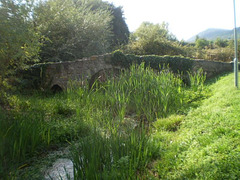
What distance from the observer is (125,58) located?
8.69m

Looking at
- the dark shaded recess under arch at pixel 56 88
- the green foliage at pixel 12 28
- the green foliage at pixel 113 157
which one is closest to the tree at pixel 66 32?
the dark shaded recess under arch at pixel 56 88

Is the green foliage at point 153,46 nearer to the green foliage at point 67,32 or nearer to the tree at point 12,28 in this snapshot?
the green foliage at point 67,32

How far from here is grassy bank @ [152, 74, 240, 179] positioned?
2326mm

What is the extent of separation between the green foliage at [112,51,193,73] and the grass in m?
2.72

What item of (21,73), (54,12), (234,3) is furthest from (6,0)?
(54,12)

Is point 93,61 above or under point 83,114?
above

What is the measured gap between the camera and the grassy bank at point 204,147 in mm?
2326

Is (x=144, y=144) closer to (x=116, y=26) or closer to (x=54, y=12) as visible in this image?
(x=54, y=12)

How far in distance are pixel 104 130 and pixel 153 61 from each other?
20.6 feet

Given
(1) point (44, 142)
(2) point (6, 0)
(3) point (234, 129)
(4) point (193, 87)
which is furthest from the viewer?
(4) point (193, 87)

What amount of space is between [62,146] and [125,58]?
223 inches

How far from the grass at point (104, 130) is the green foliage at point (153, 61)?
8.92ft

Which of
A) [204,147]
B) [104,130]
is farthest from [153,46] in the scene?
[204,147]

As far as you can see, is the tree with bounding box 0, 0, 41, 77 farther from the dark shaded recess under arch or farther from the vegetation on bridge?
the dark shaded recess under arch
